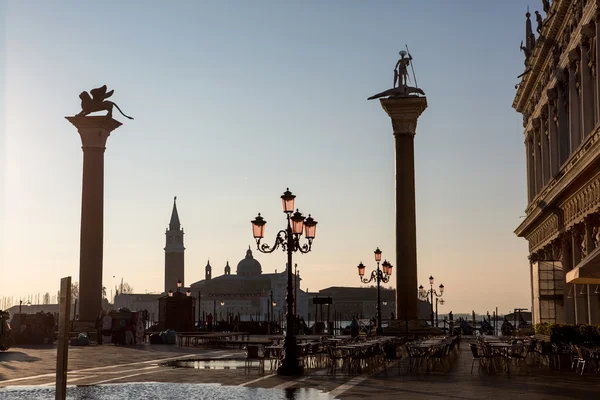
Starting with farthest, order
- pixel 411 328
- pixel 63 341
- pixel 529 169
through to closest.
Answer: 1. pixel 529 169
2. pixel 411 328
3. pixel 63 341

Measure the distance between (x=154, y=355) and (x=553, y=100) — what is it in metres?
17.1

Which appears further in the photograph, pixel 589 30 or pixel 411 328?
pixel 411 328

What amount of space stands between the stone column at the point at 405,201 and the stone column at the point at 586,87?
1135 centimetres

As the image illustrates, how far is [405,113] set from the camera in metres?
37.0

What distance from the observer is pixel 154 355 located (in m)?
29.4

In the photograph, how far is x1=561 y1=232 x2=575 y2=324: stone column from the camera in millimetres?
29342

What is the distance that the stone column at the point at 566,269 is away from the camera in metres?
29.3

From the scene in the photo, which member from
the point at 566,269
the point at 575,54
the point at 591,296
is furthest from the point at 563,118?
the point at 591,296

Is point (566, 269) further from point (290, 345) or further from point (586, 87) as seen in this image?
point (290, 345)

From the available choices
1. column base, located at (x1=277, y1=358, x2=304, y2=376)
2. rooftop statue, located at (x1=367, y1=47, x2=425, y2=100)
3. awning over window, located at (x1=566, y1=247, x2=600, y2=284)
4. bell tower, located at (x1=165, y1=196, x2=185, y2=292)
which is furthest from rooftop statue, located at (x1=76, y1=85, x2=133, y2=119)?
bell tower, located at (x1=165, y1=196, x2=185, y2=292)

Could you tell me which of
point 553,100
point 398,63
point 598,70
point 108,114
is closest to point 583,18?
point 598,70

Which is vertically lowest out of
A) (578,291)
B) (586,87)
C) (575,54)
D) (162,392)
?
(162,392)

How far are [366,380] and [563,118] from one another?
1646 cm

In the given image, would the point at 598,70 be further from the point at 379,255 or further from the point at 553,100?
the point at 379,255
